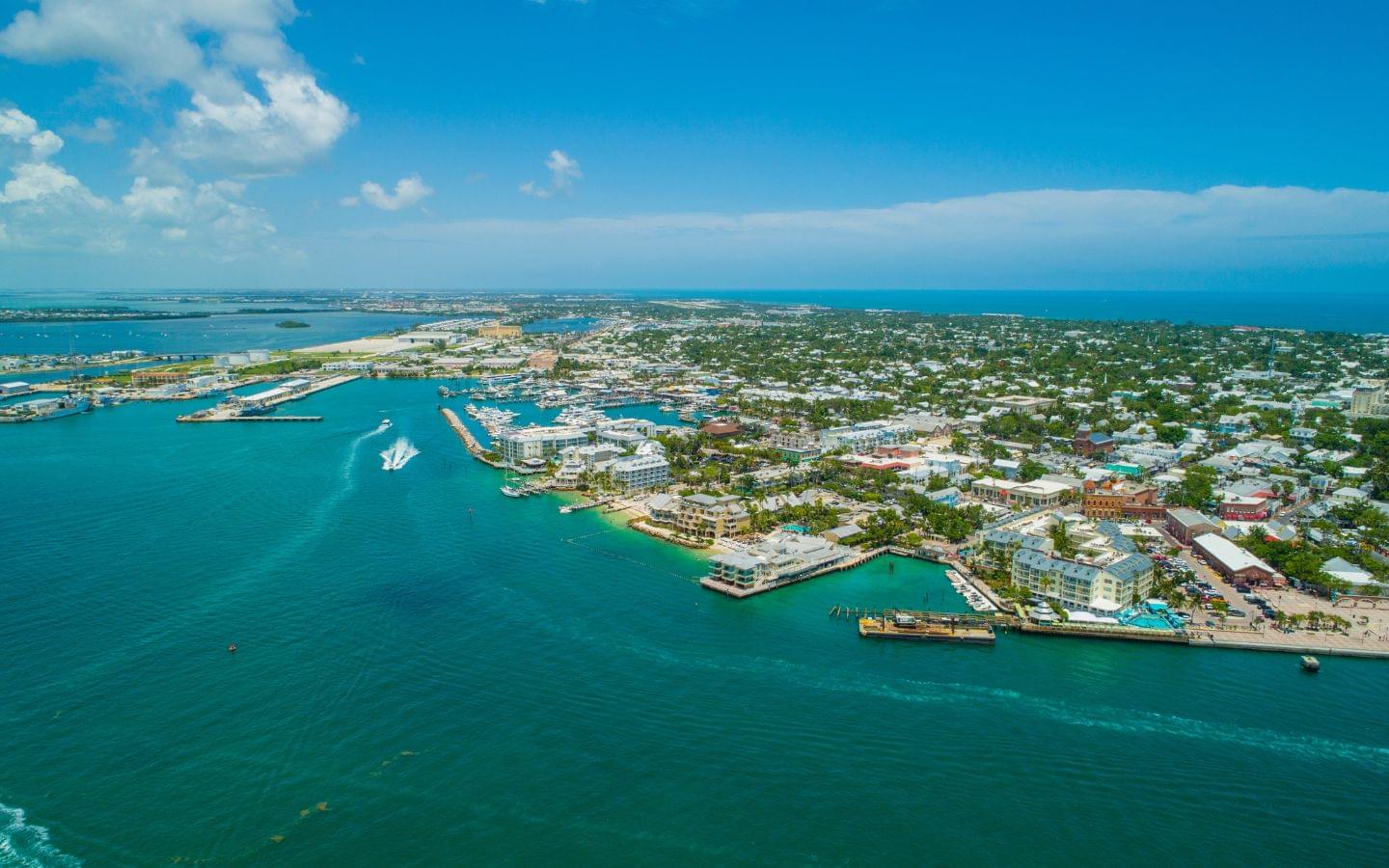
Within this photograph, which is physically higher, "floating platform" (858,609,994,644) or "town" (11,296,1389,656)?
"town" (11,296,1389,656)

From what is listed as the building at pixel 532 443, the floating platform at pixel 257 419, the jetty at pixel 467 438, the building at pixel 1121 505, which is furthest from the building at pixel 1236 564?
the floating platform at pixel 257 419

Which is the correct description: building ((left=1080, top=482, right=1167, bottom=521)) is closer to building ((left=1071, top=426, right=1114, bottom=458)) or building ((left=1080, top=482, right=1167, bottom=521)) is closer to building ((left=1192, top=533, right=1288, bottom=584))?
building ((left=1192, top=533, right=1288, bottom=584))

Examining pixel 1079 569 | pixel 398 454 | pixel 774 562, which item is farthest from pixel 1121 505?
pixel 398 454

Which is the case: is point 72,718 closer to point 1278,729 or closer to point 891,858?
point 891,858

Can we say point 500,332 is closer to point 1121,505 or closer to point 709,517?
point 709,517

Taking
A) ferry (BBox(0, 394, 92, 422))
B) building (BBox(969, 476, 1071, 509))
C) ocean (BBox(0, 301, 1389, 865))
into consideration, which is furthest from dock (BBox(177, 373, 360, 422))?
building (BBox(969, 476, 1071, 509))

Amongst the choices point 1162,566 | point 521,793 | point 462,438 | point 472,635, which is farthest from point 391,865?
point 462,438
